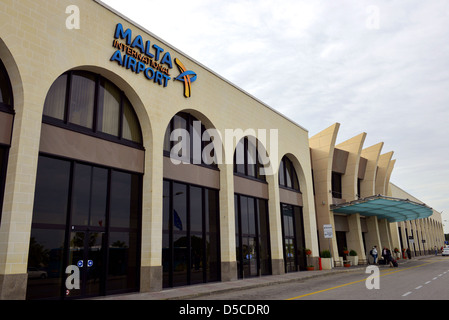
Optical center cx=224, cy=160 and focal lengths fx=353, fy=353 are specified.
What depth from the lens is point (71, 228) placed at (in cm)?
1286

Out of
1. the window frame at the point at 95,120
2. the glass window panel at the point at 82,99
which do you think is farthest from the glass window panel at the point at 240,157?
the glass window panel at the point at 82,99

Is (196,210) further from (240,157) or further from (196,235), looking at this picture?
(240,157)

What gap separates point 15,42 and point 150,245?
357 inches

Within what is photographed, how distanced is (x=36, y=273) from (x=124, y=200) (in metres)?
4.55

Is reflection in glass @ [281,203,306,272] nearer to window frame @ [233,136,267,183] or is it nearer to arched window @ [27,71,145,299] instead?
window frame @ [233,136,267,183]

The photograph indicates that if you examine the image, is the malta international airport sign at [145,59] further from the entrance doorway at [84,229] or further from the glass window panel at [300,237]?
the glass window panel at [300,237]

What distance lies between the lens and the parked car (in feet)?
37.8

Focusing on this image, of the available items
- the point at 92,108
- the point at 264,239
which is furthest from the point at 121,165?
the point at 264,239

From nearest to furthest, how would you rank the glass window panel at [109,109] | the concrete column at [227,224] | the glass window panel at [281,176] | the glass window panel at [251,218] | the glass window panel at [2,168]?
the glass window panel at [2,168] → the glass window panel at [109,109] → the concrete column at [227,224] → the glass window panel at [251,218] → the glass window panel at [281,176]

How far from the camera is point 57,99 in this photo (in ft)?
43.9

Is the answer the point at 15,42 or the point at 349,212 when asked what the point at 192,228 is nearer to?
the point at 15,42

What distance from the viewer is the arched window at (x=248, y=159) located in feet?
75.6

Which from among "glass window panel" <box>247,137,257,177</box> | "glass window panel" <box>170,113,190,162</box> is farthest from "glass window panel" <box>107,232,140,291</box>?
"glass window panel" <box>247,137,257,177</box>

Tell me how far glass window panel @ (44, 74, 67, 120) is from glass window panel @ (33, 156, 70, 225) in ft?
5.79
